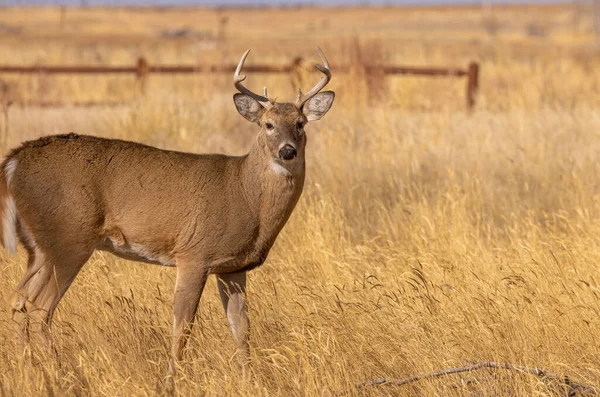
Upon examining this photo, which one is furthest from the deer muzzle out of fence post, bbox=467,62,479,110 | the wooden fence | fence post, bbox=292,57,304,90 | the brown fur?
fence post, bbox=467,62,479,110

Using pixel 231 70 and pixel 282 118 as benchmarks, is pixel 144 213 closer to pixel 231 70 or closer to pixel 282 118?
pixel 282 118

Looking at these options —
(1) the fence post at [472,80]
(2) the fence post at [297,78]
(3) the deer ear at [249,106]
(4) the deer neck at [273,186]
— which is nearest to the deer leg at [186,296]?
(4) the deer neck at [273,186]

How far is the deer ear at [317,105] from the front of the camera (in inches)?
244

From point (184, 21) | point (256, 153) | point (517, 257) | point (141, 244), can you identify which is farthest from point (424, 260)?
point (184, 21)

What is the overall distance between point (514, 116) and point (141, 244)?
766 centimetres

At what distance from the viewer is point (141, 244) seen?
5523mm

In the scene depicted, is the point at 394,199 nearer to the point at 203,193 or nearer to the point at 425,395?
the point at 203,193

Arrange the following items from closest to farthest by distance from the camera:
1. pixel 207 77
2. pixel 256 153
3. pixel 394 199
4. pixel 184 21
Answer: pixel 256 153 → pixel 394 199 → pixel 207 77 → pixel 184 21

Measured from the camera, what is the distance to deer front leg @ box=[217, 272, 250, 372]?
18.1 feet

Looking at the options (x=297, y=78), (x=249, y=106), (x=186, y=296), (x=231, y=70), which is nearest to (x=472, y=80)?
(x=297, y=78)

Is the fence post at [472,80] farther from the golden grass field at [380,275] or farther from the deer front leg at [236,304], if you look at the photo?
the deer front leg at [236,304]

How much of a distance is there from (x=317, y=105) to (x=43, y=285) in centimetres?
197

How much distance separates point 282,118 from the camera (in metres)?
5.85

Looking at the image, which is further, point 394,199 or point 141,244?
point 394,199
